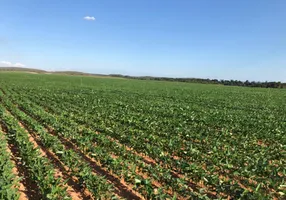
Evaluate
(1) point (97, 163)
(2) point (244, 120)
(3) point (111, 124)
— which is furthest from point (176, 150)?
(2) point (244, 120)

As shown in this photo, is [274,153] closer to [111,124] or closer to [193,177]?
[193,177]

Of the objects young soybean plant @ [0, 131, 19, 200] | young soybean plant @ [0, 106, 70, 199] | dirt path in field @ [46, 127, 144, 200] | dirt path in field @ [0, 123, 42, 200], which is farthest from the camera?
dirt path in field @ [46, 127, 144, 200]

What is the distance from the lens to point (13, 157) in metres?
7.00

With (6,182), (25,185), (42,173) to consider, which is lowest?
(25,185)

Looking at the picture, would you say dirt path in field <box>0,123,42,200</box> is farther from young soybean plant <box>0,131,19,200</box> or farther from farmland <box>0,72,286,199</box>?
Answer: young soybean plant <box>0,131,19,200</box>

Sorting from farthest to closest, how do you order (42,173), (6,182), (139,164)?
(139,164) < (42,173) < (6,182)

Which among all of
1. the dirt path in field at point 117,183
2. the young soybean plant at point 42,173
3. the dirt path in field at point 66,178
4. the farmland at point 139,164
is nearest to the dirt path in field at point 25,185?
the farmland at point 139,164

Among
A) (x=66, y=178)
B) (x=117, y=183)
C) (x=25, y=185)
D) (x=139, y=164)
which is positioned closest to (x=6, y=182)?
(x=25, y=185)

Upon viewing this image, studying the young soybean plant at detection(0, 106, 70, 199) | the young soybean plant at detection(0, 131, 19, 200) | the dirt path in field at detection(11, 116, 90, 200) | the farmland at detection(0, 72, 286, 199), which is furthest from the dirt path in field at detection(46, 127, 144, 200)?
the young soybean plant at detection(0, 131, 19, 200)

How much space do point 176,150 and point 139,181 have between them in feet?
10.8

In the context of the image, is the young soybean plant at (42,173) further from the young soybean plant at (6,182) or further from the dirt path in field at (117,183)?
the dirt path in field at (117,183)

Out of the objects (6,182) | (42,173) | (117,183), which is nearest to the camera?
(6,182)

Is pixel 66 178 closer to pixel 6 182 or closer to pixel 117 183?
pixel 117 183

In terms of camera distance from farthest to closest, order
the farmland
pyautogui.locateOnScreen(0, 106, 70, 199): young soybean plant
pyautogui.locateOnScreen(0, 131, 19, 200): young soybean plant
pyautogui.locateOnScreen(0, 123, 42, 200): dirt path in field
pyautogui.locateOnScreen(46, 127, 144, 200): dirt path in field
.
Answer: pyautogui.locateOnScreen(46, 127, 144, 200): dirt path in field < pyautogui.locateOnScreen(0, 123, 42, 200): dirt path in field < the farmland < pyautogui.locateOnScreen(0, 106, 70, 199): young soybean plant < pyautogui.locateOnScreen(0, 131, 19, 200): young soybean plant
